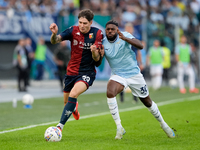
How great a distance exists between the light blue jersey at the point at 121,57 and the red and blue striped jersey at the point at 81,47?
0.25m

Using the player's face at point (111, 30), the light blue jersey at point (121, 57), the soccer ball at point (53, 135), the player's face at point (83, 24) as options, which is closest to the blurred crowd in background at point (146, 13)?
the player's face at point (83, 24)

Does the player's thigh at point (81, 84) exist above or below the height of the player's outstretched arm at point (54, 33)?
below

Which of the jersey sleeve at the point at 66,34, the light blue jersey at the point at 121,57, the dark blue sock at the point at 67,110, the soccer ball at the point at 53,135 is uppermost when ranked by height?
the jersey sleeve at the point at 66,34

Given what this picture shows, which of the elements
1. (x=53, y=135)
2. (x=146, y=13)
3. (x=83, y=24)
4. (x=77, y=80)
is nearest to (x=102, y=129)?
(x=77, y=80)

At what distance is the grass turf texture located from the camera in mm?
6473

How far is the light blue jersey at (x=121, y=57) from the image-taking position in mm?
7316

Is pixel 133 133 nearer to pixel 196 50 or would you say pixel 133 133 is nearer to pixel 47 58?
pixel 47 58

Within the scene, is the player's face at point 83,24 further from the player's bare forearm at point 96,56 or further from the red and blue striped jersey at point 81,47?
the player's bare forearm at point 96,56

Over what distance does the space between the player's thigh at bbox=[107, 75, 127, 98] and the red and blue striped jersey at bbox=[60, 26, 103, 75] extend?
1.74 feet

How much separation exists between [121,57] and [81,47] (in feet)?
2.41

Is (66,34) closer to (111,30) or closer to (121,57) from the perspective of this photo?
(111,30)

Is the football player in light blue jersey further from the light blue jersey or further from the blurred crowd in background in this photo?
the blurred crowd in background

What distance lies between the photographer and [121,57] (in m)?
7.33

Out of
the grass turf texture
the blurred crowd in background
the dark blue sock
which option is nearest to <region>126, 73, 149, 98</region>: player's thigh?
the grass turf texture
